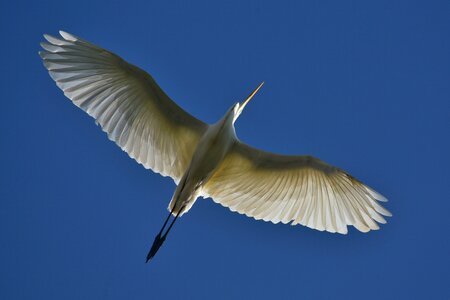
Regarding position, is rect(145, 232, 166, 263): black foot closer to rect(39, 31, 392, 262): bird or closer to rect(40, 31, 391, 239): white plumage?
rect(39, 31, 392, 262): bird

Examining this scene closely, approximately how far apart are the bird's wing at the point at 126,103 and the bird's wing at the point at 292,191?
0.63 m

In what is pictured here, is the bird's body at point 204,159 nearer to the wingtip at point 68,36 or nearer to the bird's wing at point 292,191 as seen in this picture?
the bird's wing at point 292,191

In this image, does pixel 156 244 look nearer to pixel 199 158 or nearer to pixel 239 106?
pixel 199 158

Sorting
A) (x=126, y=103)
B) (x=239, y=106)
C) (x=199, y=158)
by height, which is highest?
(x=239, y=106)

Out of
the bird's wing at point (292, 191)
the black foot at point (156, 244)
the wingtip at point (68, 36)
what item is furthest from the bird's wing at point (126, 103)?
the black foot at point (156, 244)

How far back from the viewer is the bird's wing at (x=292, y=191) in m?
9.78

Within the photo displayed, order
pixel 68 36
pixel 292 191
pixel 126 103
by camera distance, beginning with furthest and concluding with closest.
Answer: pixel 292 191 < pixel 126 103 < pixel 68 36

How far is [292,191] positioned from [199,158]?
1.42 m

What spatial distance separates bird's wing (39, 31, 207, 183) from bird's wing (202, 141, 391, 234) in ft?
2.07

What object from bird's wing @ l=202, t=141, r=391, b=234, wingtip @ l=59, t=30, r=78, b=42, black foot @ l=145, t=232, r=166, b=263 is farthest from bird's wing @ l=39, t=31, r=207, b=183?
black foot @ l=145, t=232, r=166, b=263

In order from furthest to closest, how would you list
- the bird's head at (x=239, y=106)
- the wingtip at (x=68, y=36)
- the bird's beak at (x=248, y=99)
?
1. the bird's beak at (x=248, y=99)
2. the bird's head at (x=239, y=106)
3. the wingtip at (x=68, y=36)

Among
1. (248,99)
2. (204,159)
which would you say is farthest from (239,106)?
(204,159)

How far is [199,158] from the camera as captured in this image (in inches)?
375

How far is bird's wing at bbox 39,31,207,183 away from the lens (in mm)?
9211
